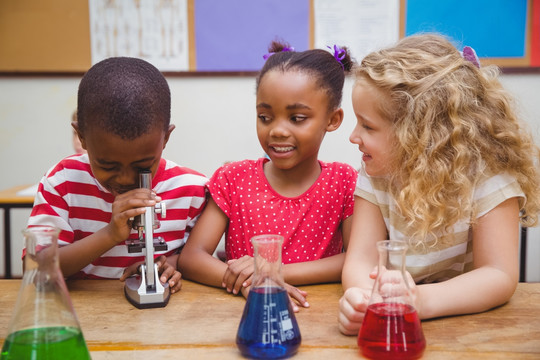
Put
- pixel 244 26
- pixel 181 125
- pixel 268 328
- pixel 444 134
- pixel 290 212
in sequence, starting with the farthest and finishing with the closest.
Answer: pixel 181 125 → pixel 244 26 → pixel 290 212 → pixel 444 134 → pixel 268 328

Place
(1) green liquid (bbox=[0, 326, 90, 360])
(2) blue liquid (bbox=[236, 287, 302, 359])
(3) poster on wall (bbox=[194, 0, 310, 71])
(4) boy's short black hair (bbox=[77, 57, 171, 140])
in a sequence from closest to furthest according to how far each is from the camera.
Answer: (1) green liquid (bbox=[0, 326, 90, 360]) < (2) blue liquid (bbox=[236, 287, 302, 359]) < (4) boy's short black hair (bbox=[77, 57, 171, 140]) < (3) poster on wall (bbox=[194, 0, 310, 71])

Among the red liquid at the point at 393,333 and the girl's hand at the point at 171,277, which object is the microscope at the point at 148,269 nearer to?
the girl's hand at the point at 171,277

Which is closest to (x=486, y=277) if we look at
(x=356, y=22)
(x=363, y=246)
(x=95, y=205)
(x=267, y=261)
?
(x=363, y=246)

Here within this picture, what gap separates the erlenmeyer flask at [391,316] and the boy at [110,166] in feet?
1.63

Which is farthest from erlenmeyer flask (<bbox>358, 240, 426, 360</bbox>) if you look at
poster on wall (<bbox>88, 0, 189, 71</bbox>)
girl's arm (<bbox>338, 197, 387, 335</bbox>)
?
poster on wall (<bbox>88, 0, 189, 71</bbox>)

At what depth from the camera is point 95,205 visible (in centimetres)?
143

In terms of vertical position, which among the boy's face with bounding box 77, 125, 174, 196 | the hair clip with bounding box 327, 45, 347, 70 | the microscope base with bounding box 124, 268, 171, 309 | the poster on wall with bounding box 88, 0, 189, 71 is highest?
the poster on wall with bounding box 88, 0, 189, 71

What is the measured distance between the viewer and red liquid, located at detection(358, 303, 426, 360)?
0.78 m

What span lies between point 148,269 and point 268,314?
378 mm

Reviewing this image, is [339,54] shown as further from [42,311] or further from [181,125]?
[181,125]

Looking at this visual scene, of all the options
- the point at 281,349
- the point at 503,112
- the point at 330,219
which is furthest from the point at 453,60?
the point at 281,349

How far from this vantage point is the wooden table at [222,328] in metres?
0.84

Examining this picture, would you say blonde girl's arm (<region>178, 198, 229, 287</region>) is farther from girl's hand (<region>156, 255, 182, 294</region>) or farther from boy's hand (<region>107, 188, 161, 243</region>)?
boy's hand (<region>107, 188, 161, 243</region>)

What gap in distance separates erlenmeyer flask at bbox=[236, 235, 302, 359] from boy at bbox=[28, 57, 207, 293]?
36cm
